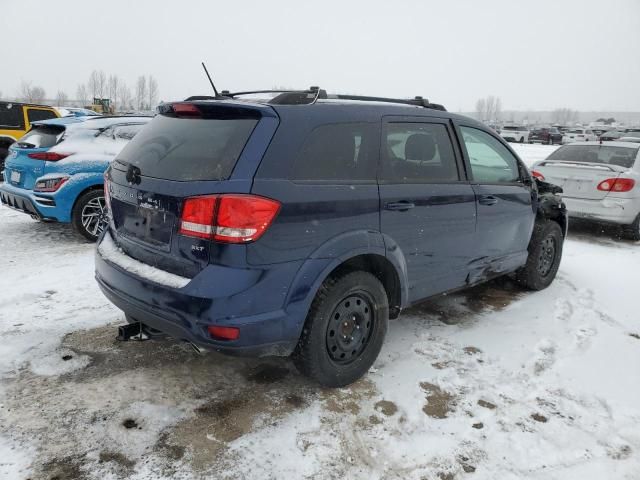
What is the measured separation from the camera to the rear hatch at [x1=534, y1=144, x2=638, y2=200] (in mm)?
7422

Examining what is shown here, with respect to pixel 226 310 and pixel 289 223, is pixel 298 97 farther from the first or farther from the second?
pixel 226 310

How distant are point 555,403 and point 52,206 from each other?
5.76m

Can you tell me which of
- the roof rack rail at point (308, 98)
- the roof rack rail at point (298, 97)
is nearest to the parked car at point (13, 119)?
the roof rack rail at point (308, 98)

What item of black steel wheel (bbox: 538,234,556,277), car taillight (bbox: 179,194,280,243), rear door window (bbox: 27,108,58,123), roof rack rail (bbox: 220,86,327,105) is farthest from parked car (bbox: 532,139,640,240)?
rear door window (bbox: 27,108,58,123)

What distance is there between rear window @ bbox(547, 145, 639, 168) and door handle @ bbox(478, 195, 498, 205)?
16.1ft

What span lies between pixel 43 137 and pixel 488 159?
559 centimetres

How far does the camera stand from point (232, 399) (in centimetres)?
299

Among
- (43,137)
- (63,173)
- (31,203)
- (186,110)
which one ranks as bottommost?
(31,203)

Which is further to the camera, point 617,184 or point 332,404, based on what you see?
point 617,184

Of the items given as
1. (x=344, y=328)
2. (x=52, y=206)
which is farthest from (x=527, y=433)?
(x=52, y=206)

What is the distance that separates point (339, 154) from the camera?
9.68ft

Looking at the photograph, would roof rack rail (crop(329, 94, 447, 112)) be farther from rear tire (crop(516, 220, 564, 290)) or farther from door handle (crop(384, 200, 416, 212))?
rear tire (crop(516, 220, 564, 290))

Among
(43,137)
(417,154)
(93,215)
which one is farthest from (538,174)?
(43,137)

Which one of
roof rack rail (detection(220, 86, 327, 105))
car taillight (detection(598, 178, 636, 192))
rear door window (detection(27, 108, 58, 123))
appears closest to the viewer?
roof rack rail (detection(220, 86, 327, 105))
